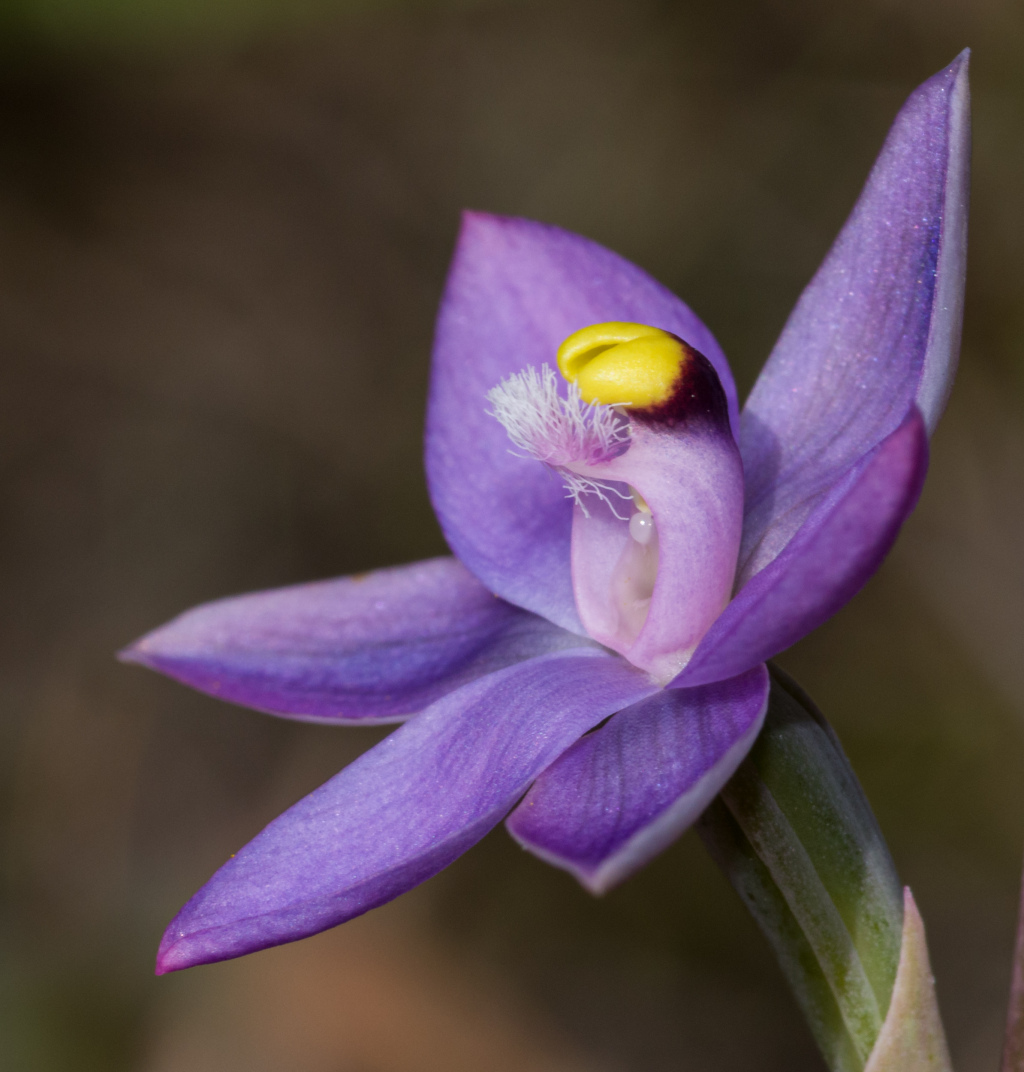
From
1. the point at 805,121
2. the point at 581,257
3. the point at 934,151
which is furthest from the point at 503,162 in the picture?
the point at 934,151

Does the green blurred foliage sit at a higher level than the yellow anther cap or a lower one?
higher

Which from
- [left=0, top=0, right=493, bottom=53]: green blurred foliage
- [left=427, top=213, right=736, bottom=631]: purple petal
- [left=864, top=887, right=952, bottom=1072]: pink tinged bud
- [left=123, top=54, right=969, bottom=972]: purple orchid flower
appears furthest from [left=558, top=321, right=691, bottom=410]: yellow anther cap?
[left=0, top=0, right=493, bottom=53]: green blurred foliage

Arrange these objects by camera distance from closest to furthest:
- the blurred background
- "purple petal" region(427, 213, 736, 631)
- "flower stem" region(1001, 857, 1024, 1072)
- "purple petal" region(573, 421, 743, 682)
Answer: "flower stem" region(1001, 857, 1024, 1072), "purple petal" region(573, 421, 743, 682), "purple petal" region(427, 213, 736, 631), the blurred background

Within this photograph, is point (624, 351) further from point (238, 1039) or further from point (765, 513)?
point (238, 1039)

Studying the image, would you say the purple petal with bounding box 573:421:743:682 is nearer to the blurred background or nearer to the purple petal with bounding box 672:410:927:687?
the purple petal with bounding box 672:410:927:687

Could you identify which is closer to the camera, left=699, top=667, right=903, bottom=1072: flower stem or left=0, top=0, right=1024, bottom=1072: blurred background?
left=699, top=667, right=903, bottom=1072: flower stem

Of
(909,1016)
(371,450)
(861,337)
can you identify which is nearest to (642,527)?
(861,337)

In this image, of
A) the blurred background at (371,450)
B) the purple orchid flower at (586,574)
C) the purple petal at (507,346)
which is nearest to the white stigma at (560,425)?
the purple orchid flower at (586,574)
